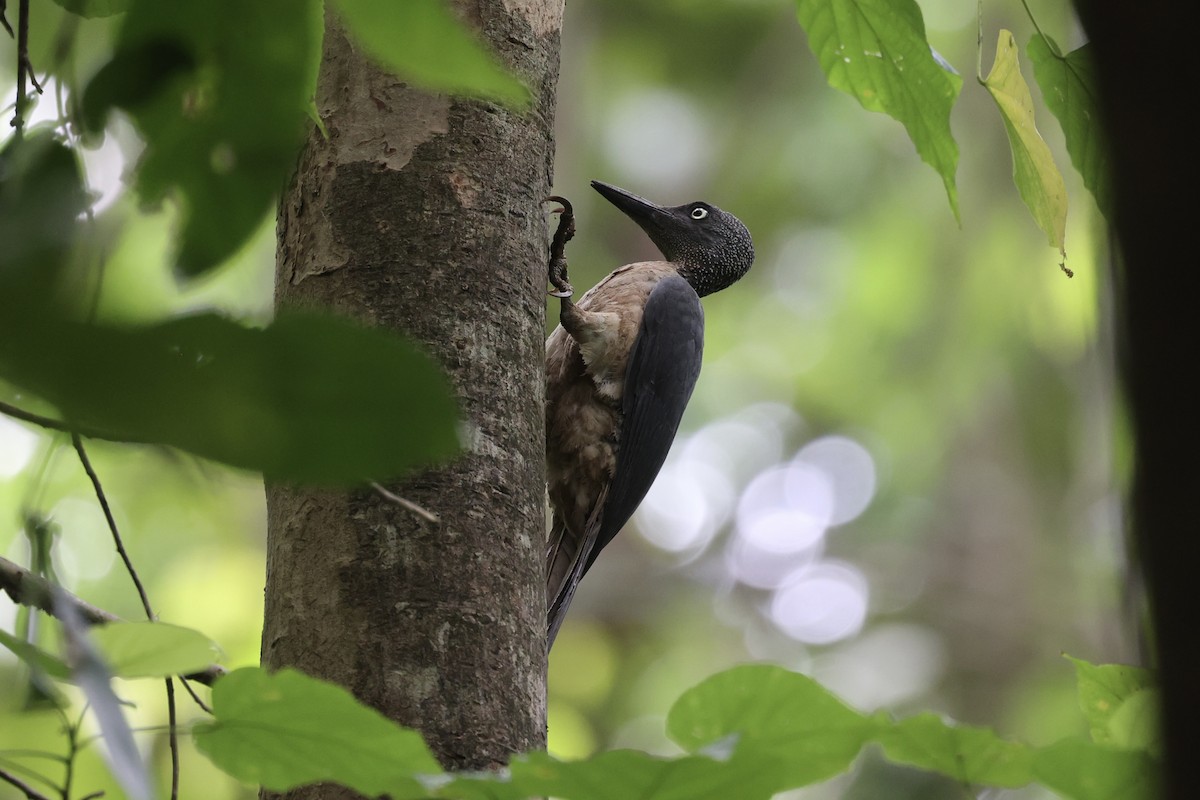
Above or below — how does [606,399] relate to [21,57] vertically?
below

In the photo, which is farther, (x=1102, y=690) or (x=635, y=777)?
(x=1102, y=690)

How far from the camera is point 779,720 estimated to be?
2.96ft

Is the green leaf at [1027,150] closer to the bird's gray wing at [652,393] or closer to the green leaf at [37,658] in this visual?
the green leaf at [37,658]

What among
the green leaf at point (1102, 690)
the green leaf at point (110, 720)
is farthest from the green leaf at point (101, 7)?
the green leaf at point (1102, 690)

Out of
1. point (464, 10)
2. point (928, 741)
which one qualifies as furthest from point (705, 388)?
point (928, 741)

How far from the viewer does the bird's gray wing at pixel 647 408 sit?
11.1ft

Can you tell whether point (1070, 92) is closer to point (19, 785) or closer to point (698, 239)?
point (19, 785)

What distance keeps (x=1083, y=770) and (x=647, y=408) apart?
267 centimetres

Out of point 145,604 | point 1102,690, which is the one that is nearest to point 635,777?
point 1102,690

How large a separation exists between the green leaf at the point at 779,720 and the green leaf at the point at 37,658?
0.44 metres

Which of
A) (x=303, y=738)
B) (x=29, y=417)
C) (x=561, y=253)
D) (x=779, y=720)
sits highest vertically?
(x=561, y=253)

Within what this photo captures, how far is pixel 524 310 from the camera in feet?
6.46

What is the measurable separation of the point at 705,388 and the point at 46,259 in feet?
34.6

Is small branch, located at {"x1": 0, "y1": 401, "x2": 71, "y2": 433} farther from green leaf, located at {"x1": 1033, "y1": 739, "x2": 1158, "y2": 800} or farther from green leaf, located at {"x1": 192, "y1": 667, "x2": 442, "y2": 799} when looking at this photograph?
green leaf, located at {"x1": 1033, "y1": 739, "x2": 1158, "y2": 800}
